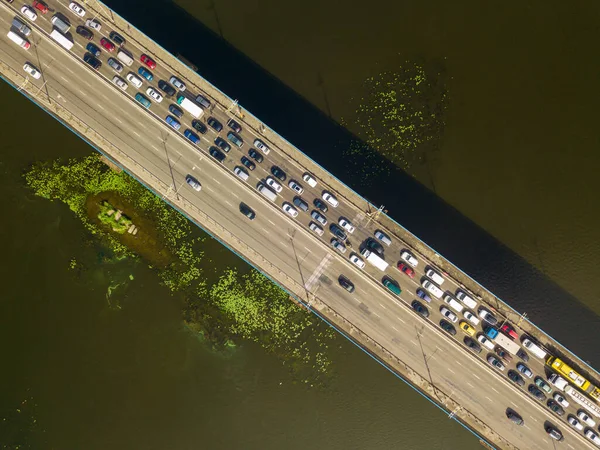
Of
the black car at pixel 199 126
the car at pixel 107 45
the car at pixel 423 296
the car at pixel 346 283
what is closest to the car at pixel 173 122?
the black car at pixel 199 126

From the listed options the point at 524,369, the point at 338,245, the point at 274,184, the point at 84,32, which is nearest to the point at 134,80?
the point at 84,32

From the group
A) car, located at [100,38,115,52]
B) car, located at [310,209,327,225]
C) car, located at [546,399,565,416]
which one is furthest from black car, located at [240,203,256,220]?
car, located at [546,399,565,416]

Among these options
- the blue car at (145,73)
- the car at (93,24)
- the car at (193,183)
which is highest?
the car at (93,24)

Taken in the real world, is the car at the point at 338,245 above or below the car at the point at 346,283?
above

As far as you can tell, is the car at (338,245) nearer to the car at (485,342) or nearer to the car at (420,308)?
the car at (420,308)

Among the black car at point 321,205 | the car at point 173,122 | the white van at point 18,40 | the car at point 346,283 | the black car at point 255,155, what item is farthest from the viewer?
the black car at point 255,155

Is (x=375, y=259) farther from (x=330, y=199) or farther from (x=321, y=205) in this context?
(x=321, y=205)
